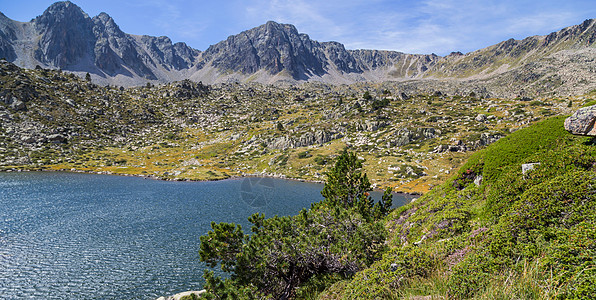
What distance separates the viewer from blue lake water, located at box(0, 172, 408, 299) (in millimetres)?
26406

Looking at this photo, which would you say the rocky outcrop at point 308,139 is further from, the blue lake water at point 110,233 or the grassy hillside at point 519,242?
the grassy hillside at point 519,242

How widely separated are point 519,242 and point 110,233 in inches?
2066

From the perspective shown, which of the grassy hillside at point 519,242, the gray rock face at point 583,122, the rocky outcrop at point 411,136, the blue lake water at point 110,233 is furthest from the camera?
the rocky outcrop at point 411,136

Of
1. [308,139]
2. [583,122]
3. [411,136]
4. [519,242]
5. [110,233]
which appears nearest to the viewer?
[519,242]

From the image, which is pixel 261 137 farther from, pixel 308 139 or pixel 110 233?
pixel 110 233

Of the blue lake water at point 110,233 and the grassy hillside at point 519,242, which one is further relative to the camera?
the blue lake water at point 110,233

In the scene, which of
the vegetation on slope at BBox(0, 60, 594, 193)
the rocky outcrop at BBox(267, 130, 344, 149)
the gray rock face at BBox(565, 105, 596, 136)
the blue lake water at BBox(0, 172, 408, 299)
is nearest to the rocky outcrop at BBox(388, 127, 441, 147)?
the vegetation on slope at BBox(0, 60, 594, 193)

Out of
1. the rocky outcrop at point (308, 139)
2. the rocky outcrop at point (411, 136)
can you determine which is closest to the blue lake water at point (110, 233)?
the rocky outcrop at point (411, 136)

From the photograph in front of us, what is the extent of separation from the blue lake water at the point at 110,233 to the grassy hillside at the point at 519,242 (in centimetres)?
2482

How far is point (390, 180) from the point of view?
92.7 metres

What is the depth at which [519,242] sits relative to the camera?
28.3ft

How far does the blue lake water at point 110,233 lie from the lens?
2641 cm

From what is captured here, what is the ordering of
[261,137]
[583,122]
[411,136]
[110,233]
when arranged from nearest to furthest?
[583,122]
[110,233]
[411,136]
[261,137]

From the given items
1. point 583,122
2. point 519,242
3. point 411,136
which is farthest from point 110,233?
point 411,136
